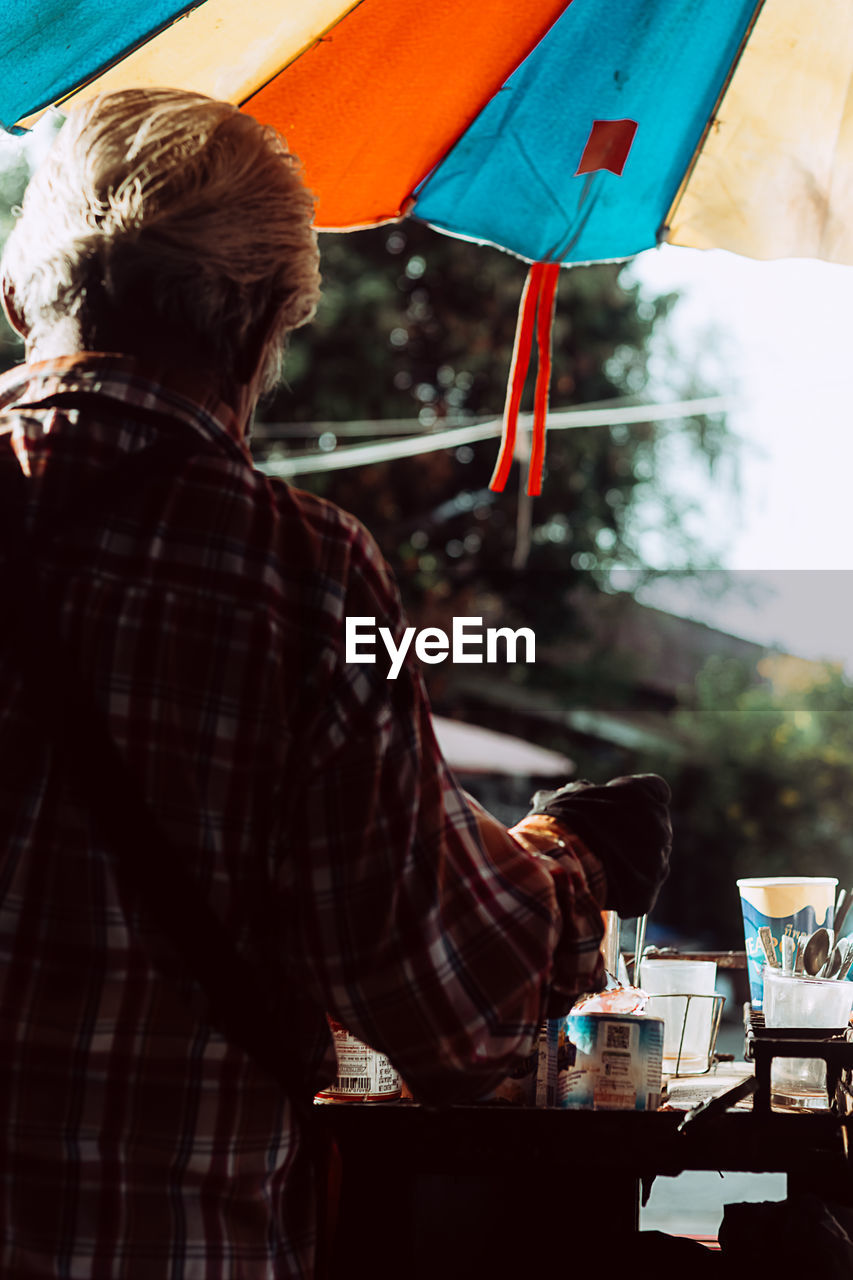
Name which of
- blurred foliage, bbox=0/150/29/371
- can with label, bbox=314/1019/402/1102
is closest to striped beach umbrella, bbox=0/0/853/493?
can with label, bbox=314/1019/402/1102

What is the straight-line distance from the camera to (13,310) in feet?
3.59

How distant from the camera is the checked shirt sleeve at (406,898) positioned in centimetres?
93

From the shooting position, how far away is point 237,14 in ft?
5.62

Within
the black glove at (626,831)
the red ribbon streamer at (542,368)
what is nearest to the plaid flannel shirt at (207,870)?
the black glove at (626,831)

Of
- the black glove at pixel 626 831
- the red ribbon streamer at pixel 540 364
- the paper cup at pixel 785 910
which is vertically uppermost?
the red ribbon streamer at pixel 540 364

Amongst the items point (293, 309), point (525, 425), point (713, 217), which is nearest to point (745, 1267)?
point (293, 309)

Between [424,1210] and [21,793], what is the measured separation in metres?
1.02

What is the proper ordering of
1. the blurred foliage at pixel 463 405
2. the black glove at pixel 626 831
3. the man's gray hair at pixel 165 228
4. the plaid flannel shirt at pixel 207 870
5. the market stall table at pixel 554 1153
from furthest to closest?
1. the blurred foliage at pixel 463 405
2. the market stall table at pixel 554 1153
3. the black glove at pixel 626 831
4. the man's gray hair at pixel 165 228
5. the plaid flannel shirt at pixel 207 870

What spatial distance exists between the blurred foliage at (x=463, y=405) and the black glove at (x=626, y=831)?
9.54m

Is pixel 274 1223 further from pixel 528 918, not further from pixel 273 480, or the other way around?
pixel 273 480

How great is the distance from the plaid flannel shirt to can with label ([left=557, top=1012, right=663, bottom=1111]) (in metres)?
0.51

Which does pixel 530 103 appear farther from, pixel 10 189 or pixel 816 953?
pixel 10 189

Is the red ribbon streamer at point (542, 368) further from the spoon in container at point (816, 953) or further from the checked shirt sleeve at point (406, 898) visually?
the checked shirt sleeve at point (406, 898)

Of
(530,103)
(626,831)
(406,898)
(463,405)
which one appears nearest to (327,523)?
(406,898)
